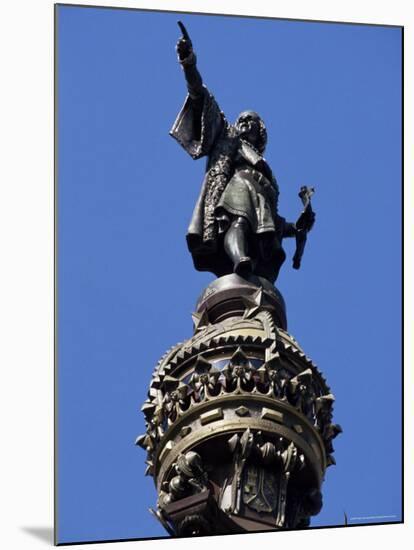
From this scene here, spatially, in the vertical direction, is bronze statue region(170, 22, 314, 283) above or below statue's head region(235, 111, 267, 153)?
below

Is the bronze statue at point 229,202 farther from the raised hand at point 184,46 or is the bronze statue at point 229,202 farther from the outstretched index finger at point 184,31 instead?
the outstretched index finger at point 184,31

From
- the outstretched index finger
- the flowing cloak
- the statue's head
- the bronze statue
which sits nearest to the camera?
the outstretched index finger

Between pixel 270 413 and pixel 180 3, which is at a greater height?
pixel 180 3

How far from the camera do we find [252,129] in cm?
4128

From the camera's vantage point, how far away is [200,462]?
3412cm

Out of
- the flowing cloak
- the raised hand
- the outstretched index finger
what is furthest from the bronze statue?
the outstretched index finger

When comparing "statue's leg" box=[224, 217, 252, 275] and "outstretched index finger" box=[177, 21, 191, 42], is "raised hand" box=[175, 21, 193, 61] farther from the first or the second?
"statue's leg" box=[224, 217, 252, 275]

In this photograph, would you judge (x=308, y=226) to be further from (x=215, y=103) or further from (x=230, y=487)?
(x=230, y=487)

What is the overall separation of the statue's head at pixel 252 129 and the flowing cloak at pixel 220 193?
0.58m

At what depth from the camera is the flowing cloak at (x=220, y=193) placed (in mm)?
39594

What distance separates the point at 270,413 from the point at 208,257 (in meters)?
6.05

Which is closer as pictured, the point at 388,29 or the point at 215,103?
the point at 388,29

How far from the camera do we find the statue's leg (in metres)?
38.3

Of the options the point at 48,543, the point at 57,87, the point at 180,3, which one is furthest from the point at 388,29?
the point at 48,543
